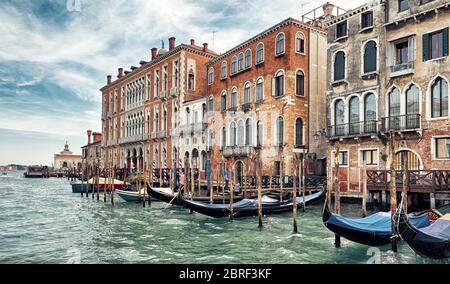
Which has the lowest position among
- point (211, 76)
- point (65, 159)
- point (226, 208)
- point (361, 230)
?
point (226, 208)

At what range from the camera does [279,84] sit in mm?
19344

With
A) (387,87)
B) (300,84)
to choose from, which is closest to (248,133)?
(300,84)

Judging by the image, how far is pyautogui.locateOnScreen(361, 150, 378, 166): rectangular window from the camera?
14945 mm

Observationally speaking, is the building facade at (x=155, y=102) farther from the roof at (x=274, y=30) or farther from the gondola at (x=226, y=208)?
the gondola at (x=226, y=208)

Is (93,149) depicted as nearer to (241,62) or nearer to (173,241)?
(241,62)

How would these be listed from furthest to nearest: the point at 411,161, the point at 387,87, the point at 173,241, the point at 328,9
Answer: the point at 328,9, the point at 387,87, the point at 411,161, the point at 173,241

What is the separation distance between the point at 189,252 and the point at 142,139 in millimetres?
24622

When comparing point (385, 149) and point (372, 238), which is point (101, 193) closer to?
point (385, 149)

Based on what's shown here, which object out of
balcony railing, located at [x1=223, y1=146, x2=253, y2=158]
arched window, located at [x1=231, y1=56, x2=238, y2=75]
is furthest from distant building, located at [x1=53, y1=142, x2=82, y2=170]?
arched window, located at [x1=231, y1=56, x2=238, y2=75]

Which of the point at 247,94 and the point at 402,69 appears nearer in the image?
the point at 402,69

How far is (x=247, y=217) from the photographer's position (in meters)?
13.0

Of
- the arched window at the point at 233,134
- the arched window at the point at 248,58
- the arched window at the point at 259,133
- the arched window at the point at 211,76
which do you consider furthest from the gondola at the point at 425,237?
the arched window at the point at 211,76

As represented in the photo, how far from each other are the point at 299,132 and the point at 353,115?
3.44 m
